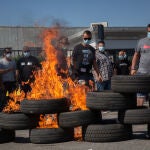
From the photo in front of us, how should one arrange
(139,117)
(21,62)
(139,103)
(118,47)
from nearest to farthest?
(139,117), (139,103), (21,62), (118,47)

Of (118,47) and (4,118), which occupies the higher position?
(118,47)

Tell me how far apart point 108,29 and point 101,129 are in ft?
67.4

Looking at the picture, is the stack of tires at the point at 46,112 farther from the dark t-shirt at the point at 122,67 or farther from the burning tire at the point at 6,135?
the dark t-shirt at the point at 122,67

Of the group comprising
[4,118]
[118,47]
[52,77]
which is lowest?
[4,118]

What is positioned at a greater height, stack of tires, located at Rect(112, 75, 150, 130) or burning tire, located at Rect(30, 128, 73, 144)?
stack of tires, located at Rect(112, 75, 150, 130)

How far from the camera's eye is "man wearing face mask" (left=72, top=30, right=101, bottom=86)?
982 cm

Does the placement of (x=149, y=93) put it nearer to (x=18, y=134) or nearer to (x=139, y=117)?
(x=139, y=117)

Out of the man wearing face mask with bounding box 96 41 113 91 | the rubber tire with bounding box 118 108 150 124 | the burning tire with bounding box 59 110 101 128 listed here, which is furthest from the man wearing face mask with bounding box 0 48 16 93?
the rubber tire with bounding box 118 108 150 124

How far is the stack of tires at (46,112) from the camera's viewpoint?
310 inches

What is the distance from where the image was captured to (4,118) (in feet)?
26.5

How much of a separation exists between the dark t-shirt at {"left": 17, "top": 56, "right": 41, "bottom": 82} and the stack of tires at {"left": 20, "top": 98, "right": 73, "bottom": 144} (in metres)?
A: 4.93

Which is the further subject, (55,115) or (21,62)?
(21,62)

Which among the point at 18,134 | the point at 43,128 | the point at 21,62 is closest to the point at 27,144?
the point at 43,128

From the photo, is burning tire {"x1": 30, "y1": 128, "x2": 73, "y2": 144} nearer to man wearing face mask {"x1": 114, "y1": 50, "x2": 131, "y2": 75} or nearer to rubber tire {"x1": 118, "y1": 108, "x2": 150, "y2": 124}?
rubber tire {"x1": 118, "y1": 108, "x2": 150, "y2": 124}
